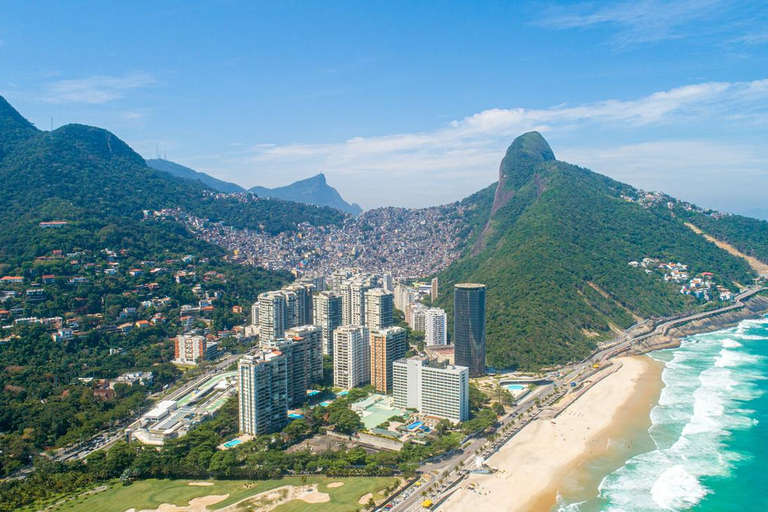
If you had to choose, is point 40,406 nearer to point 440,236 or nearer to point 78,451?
point 78,451

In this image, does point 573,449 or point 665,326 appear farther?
point 665,326

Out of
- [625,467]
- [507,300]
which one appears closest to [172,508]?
[625,467]

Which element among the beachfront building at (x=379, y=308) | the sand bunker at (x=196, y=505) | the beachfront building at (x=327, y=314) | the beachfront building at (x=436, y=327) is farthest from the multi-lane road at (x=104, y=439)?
the beachfront building at (x=436, y=327)

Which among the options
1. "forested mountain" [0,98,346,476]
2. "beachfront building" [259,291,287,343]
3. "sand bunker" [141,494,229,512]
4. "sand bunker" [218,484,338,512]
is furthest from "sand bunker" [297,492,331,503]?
"beachfront building" [259,291,287,343]

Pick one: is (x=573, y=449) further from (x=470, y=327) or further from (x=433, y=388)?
(x=470, y=327)

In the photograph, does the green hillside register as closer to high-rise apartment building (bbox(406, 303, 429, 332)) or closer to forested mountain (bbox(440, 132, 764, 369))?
forested mountain (bbox(440, 132, 764, 369))

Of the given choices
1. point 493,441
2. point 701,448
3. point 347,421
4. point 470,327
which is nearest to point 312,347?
point 347,421

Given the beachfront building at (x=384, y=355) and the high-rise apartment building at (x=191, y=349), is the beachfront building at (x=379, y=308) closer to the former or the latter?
the beachfront building at (x=384, y=355)
